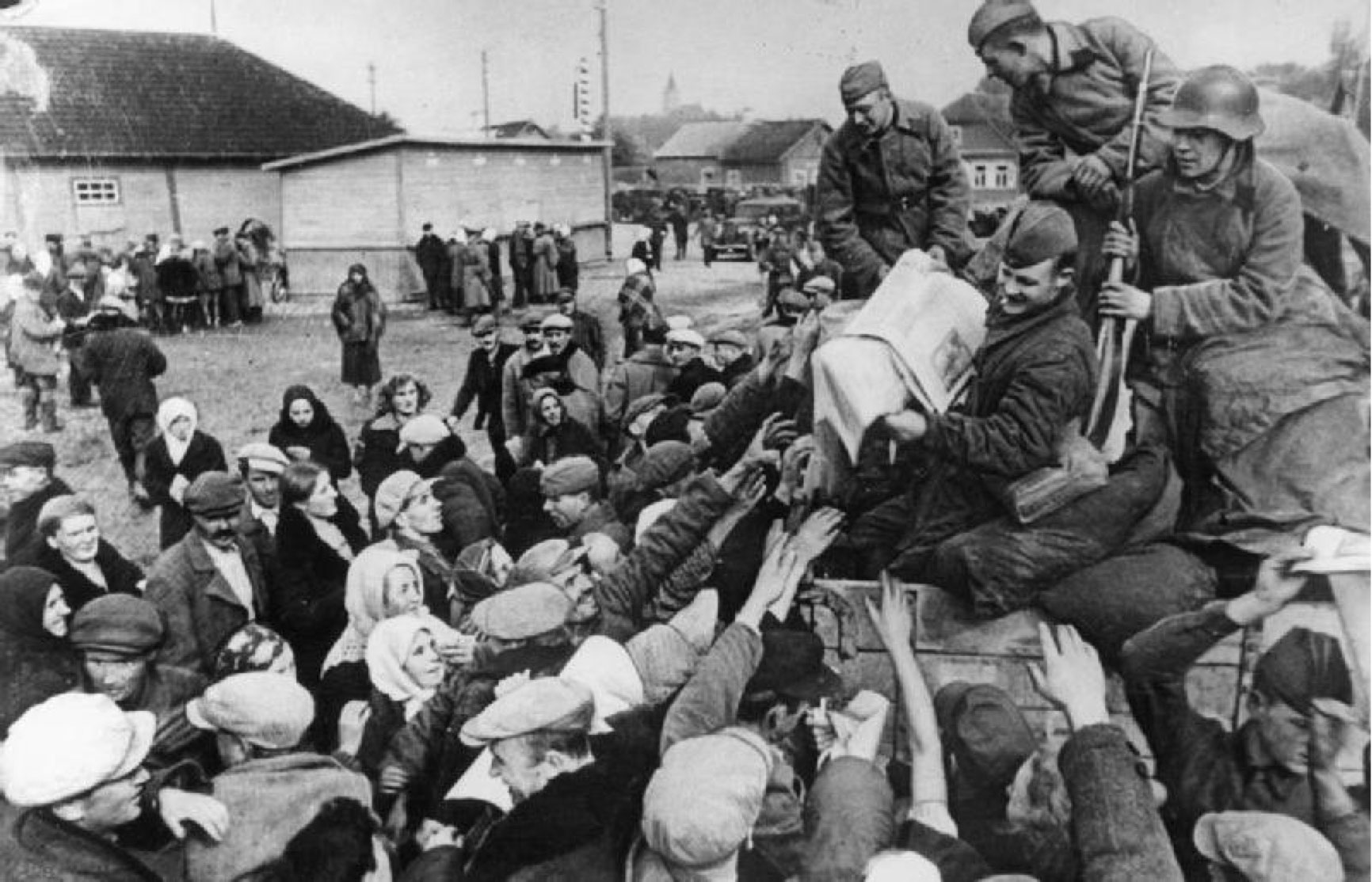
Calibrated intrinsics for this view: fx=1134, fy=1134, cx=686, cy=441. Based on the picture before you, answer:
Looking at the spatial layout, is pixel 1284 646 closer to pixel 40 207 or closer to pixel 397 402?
pixel 397 402

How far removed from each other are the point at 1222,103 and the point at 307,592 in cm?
342

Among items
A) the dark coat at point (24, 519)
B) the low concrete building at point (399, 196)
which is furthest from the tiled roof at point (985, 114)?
the low concrete building at point (399, 196)

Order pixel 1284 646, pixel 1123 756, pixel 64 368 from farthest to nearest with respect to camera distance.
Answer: pixel 64 368 < pixel 1284 646 < pixel 1123 756

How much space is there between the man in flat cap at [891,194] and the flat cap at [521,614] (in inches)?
66.8

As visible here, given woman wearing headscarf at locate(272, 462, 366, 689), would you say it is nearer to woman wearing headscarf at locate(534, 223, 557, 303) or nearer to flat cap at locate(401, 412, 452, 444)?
flat cap at locate(401, 412, 452, 444)

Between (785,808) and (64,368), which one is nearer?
(785,808)

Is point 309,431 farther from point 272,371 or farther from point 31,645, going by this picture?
point 272,371

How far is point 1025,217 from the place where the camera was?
313 cm

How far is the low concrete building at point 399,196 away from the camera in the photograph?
46.1 ft

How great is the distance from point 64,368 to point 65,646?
9639 millimetres

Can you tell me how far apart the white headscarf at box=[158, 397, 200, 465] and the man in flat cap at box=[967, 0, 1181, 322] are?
4546 millimetres

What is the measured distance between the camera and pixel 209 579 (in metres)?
3.99

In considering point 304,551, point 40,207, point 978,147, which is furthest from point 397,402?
point 40,207

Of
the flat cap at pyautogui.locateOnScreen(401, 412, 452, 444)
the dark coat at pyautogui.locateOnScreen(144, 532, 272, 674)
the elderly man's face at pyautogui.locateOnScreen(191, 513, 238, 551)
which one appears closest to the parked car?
the flat cap at pyautogui.locateOnScreen(401, 412, 452, 444)
